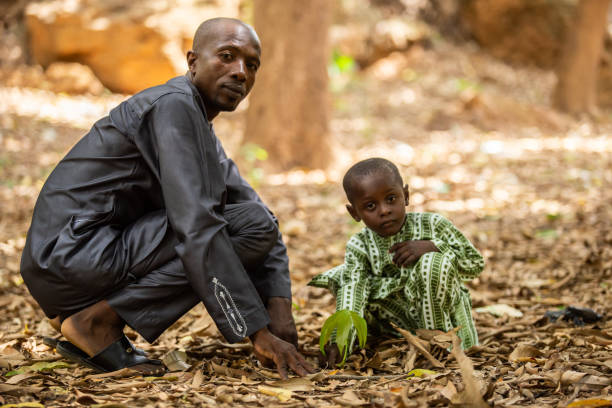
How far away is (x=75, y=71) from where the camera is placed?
29.6 feet

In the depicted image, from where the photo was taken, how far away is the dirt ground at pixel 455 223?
2072 millimetres

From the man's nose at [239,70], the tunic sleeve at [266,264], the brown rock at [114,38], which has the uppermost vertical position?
the brown rock at [114,38]

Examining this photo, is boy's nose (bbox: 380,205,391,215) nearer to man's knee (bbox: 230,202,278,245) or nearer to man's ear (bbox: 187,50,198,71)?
man's knee (bbox: 230,202,278,245)

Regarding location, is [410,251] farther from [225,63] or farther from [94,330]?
[94,330]

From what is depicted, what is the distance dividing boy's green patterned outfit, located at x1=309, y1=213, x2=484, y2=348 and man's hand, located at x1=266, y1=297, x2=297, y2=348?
208 millimetres

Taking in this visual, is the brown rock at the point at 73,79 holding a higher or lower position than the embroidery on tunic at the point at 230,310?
higher

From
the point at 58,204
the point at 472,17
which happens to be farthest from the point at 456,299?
the point at 472,17

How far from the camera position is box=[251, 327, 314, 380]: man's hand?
7.37 feet

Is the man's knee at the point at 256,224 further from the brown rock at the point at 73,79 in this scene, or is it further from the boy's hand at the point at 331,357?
the brown rock at the point at 73,79

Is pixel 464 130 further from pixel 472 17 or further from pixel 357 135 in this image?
pixel 472 17

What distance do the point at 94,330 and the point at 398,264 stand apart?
1.28 m

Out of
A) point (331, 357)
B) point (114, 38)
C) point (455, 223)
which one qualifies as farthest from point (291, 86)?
point (331, 357)

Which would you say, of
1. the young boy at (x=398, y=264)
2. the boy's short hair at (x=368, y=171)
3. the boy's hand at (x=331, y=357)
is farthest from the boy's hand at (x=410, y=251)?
the boy's hand at (x=331, y=357)

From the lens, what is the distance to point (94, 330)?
235 cm
